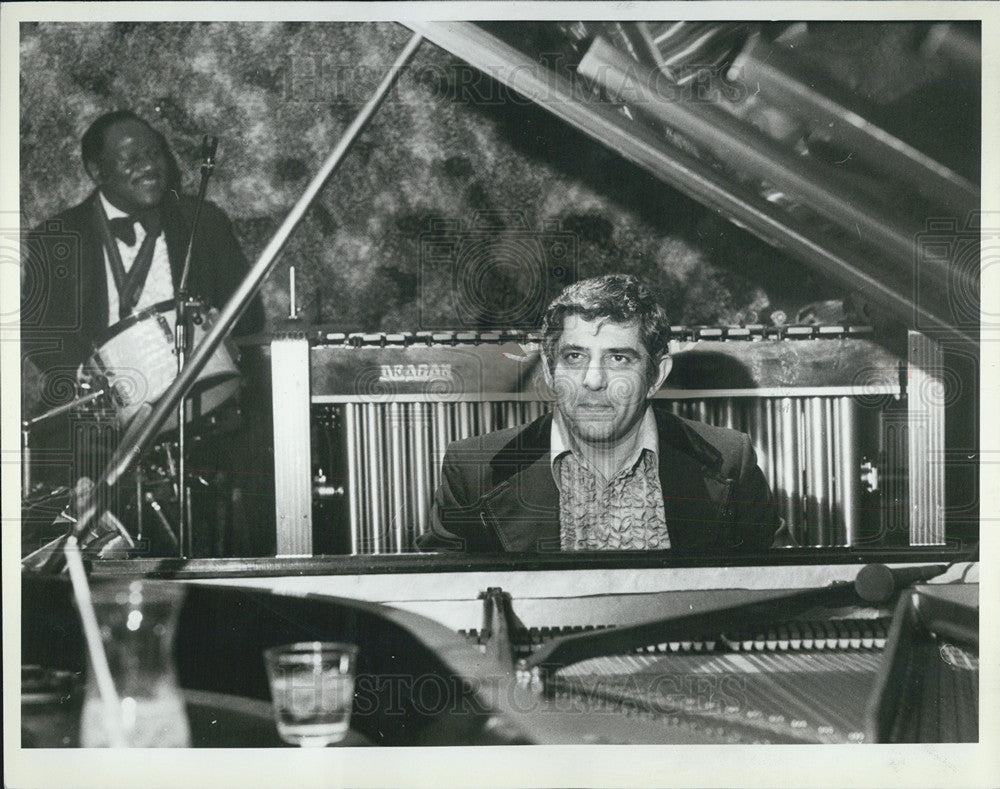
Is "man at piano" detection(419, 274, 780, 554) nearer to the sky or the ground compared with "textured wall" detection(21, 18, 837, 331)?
nearer to the ground

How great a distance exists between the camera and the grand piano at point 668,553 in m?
2.19

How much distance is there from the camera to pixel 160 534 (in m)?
2.22

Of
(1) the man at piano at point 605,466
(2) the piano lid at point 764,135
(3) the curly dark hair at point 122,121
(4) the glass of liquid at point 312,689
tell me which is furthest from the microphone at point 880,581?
(3) the curly dark hair at point 122,121

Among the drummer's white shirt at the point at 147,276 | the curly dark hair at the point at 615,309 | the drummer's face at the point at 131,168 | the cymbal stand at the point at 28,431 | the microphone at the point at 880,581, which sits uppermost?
the drummer's face at the point at 131,168

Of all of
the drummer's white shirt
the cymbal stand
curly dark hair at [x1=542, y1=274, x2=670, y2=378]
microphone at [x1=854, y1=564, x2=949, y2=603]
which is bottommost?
microphone at [x1=854, y1=564, x2=949, y2=603]

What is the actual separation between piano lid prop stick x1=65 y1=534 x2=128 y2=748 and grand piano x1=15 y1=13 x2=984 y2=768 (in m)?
0.04

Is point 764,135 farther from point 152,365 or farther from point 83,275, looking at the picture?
point 83,275

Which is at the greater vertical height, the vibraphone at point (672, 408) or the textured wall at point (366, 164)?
the textured wall at point (366, 164)

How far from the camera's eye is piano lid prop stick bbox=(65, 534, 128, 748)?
2227mm

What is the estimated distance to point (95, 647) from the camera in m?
2.23

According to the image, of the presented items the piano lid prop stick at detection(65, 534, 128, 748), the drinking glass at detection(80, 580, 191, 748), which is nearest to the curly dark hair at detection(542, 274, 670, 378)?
the drinking glass at detection(80, 580, 191, 748)

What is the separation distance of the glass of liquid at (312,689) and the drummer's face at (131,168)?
1.20 meters

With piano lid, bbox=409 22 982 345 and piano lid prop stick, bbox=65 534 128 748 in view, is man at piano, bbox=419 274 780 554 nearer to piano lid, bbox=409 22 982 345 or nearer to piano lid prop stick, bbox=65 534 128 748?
piano lid, bbox=409 22 982 345

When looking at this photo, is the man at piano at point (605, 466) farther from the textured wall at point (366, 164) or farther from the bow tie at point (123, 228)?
the bow tie at point (123, 228)
